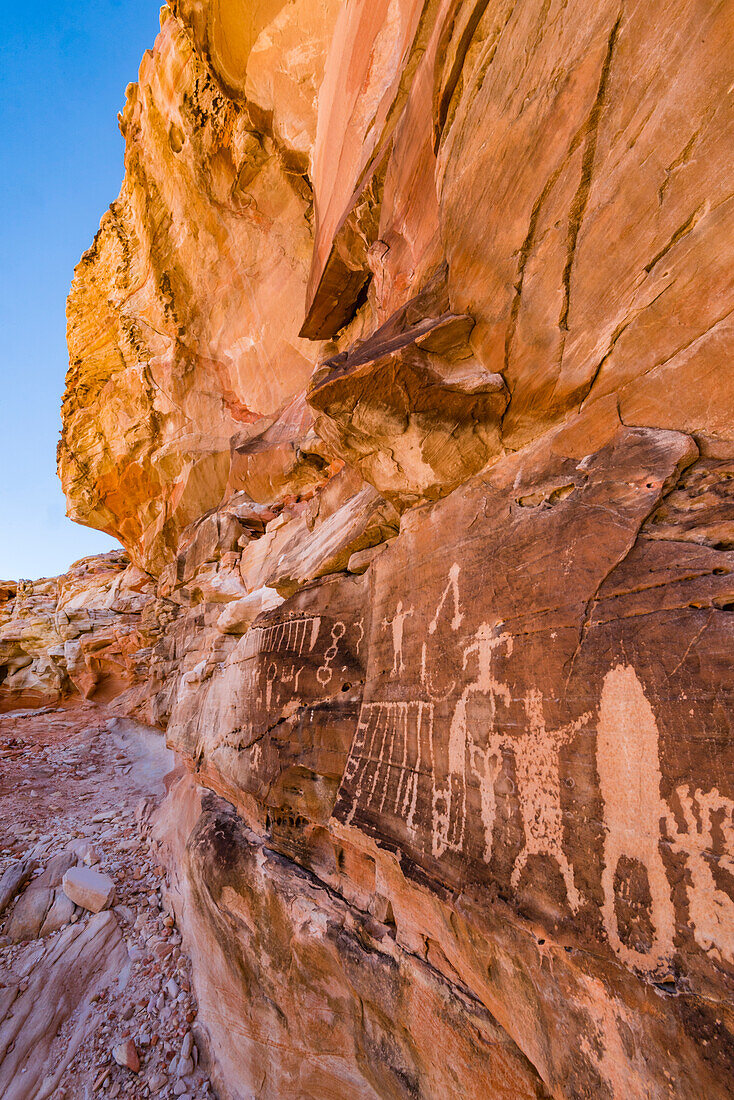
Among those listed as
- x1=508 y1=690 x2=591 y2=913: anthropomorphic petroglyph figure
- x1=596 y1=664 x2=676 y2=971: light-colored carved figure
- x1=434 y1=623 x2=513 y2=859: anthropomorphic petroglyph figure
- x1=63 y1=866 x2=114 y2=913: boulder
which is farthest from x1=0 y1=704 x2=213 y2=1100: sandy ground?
x1=596 y1=664 x2=676 y2=971: light-colored carved figure

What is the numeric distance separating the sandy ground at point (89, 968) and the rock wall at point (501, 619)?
382mm

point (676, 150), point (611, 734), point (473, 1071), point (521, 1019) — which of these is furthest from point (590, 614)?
point (473, 1071)

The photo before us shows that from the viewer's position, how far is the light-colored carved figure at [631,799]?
4.41 ft

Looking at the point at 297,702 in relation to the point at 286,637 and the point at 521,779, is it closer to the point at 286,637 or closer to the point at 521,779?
the point at 286,637

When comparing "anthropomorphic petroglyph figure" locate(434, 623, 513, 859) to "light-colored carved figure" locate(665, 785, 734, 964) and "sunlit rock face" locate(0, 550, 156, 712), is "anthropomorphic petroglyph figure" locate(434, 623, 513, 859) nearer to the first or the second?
"light-colored carved figure" locate(665, 785, 734, 964)

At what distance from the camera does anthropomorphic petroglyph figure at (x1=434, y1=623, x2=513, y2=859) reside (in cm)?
203

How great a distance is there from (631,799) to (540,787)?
15.3 inches

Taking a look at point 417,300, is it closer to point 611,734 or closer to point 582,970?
point 611,734

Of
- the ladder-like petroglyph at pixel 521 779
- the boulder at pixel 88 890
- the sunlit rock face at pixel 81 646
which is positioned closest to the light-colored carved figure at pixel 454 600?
the ladder-like petroglyph at pixel 521 779

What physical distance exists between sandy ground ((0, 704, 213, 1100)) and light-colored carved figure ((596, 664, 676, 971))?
4.49 meters

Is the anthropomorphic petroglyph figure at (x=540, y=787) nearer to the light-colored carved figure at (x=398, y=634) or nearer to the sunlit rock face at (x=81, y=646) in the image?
the light-colored carved figure at (x=398, y=634)

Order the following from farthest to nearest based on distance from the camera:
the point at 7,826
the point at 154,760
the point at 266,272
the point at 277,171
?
1. the point at 154,760
2. the point at 266,272
3. the point at 277,171
4. the point at 7,826

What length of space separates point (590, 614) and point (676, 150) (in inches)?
75.9

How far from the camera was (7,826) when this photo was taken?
242 inches
